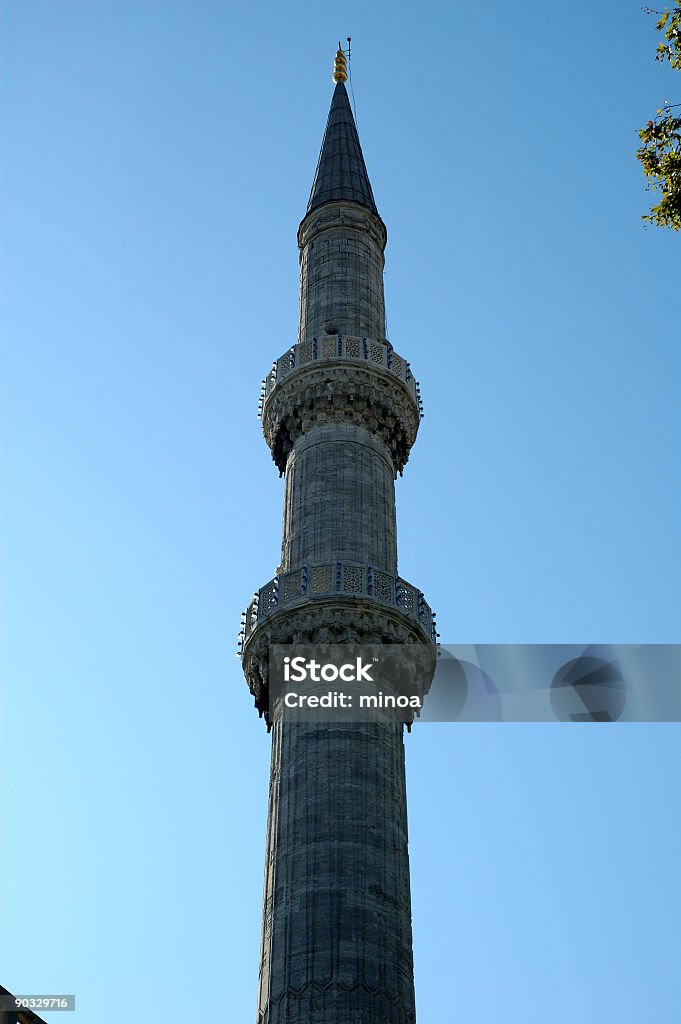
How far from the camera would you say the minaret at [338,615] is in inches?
920

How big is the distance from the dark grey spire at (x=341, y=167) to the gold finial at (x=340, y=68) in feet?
4.76

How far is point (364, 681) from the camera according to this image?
26688 mm

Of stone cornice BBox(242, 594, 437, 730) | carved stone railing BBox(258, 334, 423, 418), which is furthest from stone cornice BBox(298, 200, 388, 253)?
stone cornice BBox(242, 594, 437, 730)

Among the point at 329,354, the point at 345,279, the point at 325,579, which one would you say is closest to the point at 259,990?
the point at 325,579

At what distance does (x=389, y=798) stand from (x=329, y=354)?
10.6 metres

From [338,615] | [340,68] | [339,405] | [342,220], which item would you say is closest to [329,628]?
[338,615]

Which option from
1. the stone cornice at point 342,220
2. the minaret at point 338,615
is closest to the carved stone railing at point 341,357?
the minaret at point 338,615

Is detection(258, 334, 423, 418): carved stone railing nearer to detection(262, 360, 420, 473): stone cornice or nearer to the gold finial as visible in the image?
detection(262, 360, 420, 473): stone cornice

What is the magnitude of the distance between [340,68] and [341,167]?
18.0ft

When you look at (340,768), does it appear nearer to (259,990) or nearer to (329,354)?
(259,990)

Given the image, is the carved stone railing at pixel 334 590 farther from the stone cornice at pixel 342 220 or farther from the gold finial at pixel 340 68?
the gold finial at pixel 340 68

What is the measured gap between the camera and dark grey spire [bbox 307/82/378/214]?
35.3 metres

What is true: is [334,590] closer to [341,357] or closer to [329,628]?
[329,628]

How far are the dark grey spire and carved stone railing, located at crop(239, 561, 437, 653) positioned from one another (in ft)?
38.1
